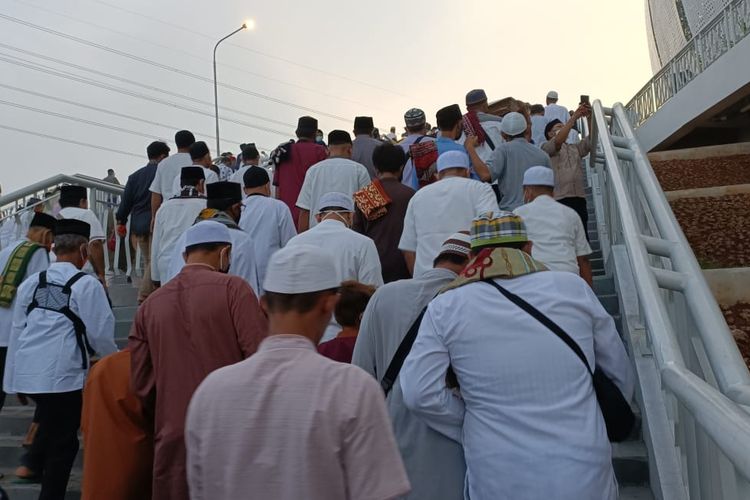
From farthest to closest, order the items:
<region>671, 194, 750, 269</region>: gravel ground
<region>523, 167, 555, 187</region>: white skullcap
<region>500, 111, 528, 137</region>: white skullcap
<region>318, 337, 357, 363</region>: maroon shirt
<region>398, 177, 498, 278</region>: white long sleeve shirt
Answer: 1. <region>671, 194, 750, 269</region>: gravel ground
2. <region>500, 111, 528, 137</region>: white skullcap
3. <region>523, 167, 555, 187</region>: white skullcap
4. <region>398, 177, 498, 278</region>: white long sleeve shirt
5. <region>318, 337, 357, 363</region>: maroon shirt

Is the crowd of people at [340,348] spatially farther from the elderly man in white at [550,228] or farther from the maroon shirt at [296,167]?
the maroon shirt at [296,167]

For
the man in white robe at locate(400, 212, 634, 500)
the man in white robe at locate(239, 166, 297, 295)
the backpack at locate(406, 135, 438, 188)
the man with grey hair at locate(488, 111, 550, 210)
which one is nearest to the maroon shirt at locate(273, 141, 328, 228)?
the backpack at locate(406, 135, 438, 188)

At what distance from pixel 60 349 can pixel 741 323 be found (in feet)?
17.5

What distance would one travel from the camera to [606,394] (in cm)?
309

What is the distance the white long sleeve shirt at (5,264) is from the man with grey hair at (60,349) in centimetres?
113

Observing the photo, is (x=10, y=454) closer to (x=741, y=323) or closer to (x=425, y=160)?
(x=425, y=160)

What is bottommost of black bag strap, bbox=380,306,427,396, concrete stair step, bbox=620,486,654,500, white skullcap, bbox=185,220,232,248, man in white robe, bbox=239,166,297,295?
concrete stair step, bbox=620,486,654,500

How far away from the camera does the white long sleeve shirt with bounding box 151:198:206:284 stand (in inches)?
273

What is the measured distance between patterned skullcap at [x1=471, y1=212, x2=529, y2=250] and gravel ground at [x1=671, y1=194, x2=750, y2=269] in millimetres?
5586

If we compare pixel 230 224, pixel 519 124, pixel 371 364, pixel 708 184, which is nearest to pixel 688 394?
pixel 371 364

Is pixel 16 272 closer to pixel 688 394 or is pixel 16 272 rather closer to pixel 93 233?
pixel 93 233

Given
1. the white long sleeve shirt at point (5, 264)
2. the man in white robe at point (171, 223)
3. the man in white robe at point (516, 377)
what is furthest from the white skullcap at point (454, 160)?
the white long sleeve shirt at point (5, 264)

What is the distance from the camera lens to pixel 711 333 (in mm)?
3193

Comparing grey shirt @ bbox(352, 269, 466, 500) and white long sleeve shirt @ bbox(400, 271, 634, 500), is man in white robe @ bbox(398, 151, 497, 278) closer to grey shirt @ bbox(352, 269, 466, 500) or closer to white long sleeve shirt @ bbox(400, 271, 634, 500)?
grey shirt @ bbox(352, 269, 466, 500)
